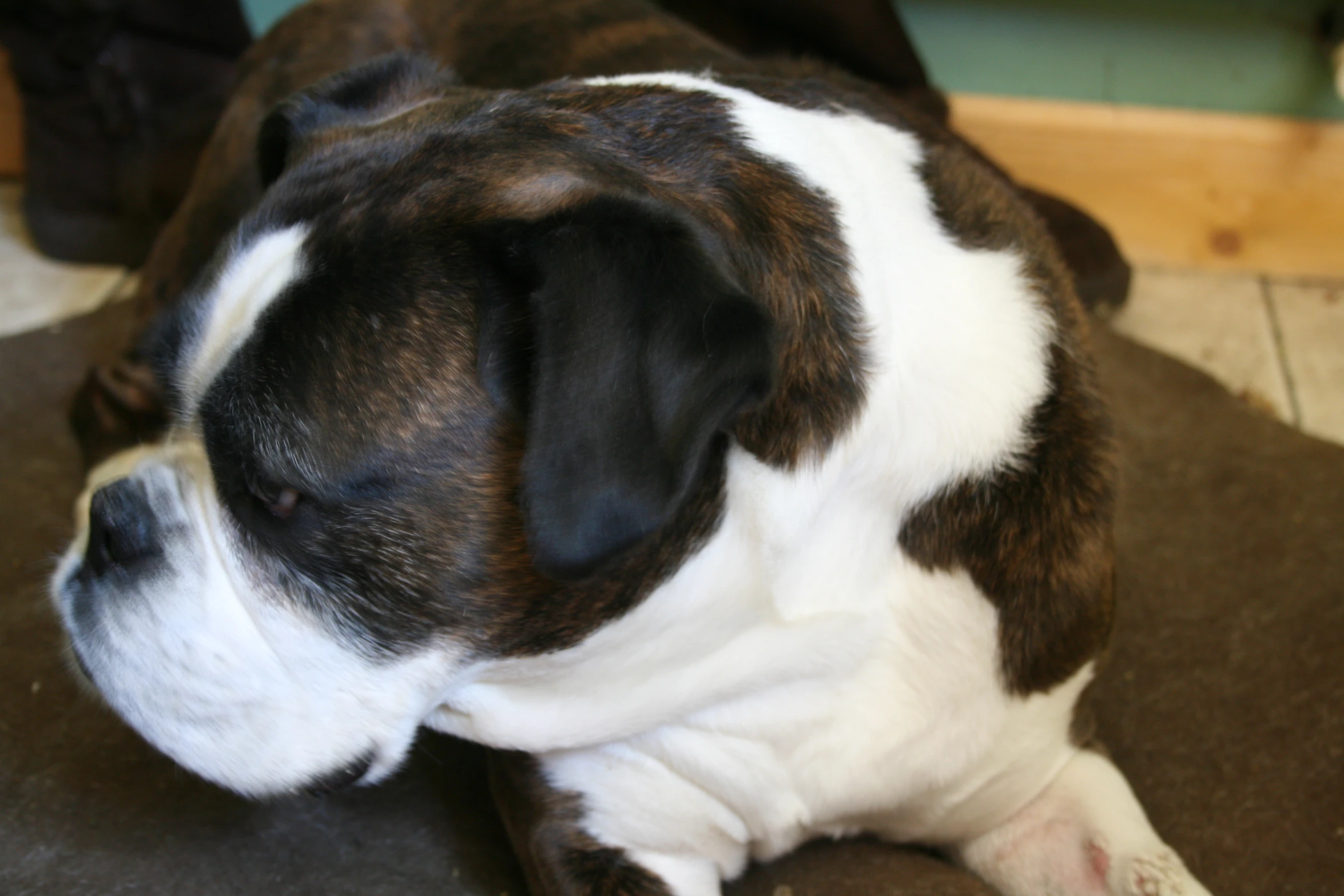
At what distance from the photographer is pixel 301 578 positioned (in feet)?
4.02

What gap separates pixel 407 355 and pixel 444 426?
0.08 meters

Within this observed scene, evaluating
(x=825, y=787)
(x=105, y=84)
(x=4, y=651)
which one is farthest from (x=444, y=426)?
(x=105, y=84)

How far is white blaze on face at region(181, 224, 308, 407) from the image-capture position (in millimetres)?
1178

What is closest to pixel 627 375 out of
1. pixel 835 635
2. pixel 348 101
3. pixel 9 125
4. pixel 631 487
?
pixel 631 487

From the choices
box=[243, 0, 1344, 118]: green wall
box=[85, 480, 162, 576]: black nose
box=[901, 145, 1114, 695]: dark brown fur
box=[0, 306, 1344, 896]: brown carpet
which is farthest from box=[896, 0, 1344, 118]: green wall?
box=[85, 480, 162, 576]: black nose

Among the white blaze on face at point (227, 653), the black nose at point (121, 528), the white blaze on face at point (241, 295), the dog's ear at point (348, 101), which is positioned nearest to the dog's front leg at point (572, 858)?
the white blaze on face at point (227, 653)

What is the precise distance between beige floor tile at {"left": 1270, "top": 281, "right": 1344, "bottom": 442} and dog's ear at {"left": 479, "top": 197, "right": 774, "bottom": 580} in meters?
2.16

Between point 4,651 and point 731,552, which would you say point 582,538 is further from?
point 4,651

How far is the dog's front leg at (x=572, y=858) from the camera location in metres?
1.52

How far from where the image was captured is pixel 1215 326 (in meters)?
3.07

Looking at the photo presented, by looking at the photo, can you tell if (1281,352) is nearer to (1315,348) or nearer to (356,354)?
(1315,348)

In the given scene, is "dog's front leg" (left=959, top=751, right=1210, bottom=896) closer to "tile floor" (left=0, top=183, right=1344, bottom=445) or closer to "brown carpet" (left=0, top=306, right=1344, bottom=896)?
"brown carpet" (left=0, top=306, right=1344, bottom=896)

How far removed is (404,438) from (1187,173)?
2.71 meters

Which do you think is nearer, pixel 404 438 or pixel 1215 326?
pixel 404 438
